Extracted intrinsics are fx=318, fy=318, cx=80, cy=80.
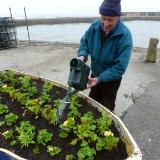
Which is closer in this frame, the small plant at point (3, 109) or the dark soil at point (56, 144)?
the dark soil at point (56, 144)

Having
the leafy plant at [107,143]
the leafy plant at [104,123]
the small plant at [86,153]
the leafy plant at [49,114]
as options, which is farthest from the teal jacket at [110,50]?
the small plant at [86,153]

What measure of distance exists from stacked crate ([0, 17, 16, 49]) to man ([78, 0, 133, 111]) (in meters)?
7.68

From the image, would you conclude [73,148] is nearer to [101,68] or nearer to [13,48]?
[101,68]

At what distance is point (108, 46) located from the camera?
3.53 metres

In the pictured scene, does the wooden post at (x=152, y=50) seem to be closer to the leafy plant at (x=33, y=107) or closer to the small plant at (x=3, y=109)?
the leafy plant at (x=33, y=107)

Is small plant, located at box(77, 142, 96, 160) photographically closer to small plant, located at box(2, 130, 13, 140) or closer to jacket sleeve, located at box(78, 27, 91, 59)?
small plant, located at box(2, 130, 13, 140)

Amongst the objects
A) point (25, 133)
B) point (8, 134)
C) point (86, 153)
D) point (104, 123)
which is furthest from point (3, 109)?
point (86, 153)

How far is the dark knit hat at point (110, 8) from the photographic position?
326 centimetres

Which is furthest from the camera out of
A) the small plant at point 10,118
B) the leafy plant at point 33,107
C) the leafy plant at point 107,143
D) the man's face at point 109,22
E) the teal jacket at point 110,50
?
the leafy plant at point 33,107

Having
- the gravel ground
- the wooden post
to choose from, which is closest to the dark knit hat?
the gravel ground

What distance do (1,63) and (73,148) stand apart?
6407 mm

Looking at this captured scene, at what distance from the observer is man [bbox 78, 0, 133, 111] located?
334 cm

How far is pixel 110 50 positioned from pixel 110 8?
49 cm

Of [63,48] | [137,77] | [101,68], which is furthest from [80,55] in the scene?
[63,48]
